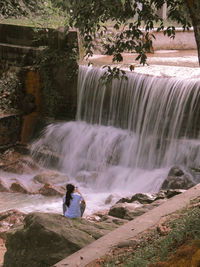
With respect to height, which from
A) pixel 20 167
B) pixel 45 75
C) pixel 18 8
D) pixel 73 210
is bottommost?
pixel 20 167

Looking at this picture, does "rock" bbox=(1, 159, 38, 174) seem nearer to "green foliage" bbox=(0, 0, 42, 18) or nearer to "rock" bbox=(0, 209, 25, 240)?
"rock" bbox=(0, 209, 25, 240)

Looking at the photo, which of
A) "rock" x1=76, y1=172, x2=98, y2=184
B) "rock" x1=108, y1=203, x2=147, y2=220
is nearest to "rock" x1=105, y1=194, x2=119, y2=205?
"rock" x1=76, y1=172, x2=98, y2=184

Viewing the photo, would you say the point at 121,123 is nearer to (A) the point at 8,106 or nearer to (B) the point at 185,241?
(A) the point at 8,106

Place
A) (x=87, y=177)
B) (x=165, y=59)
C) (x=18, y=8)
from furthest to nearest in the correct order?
1. (x=18, y=8)
2. (x=165, y=59)
3. (x=87, y=177)

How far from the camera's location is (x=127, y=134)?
13.1m

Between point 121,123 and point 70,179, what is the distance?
6.95 feet

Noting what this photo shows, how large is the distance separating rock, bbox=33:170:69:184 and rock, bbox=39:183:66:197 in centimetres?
76

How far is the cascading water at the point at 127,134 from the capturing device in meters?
11.8

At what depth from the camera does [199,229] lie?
5.19 m

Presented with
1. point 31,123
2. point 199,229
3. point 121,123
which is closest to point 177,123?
point 121,123

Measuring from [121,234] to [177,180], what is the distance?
4.88 metres

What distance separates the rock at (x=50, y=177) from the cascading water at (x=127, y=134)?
0.41 metres

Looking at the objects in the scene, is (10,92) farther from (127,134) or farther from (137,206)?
(137,206)

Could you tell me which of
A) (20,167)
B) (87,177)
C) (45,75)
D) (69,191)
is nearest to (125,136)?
(87,177)
